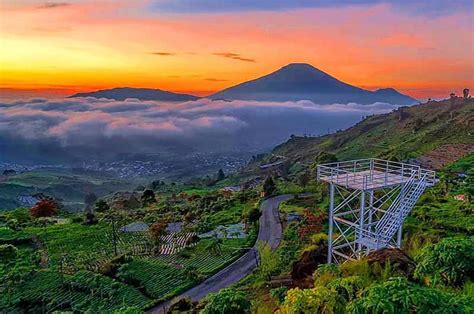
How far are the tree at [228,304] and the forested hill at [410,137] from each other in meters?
35.5

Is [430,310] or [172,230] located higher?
[430,310]

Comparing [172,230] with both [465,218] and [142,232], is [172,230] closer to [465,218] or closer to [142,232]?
[142,232]

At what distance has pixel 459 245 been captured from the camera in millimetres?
10727

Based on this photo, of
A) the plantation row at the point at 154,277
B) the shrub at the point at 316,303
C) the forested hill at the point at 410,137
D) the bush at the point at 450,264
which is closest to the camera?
the shrub at the point at 316,303

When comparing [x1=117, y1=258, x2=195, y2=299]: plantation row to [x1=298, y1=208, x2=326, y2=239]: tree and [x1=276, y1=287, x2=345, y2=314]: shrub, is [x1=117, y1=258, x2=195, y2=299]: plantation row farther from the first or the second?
[x1=276, y1=287, x2=345, y2=314]: shrub

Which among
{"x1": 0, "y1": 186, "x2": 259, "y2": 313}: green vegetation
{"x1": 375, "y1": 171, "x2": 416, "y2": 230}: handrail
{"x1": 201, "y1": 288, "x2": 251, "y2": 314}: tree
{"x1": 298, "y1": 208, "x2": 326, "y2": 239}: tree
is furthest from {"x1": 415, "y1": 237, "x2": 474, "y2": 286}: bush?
{"x1": 298, "y1": 208, "x2": 326, "y2": 239}: tree

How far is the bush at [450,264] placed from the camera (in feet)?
34.5

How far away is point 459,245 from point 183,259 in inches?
980

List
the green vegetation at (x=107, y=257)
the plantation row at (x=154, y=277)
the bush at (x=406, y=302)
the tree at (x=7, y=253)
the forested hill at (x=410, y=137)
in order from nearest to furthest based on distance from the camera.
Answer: the bush at (x=406, y=302), the green vegetation at (x=107, y=257), the plantation row at (x=154, y=277), the tree at (x=7, y=253), the forested hill at (x=410, y=137)

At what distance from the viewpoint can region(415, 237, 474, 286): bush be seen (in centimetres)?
1052

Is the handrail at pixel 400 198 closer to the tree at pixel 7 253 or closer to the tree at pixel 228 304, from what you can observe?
the tree at pixel 228 304

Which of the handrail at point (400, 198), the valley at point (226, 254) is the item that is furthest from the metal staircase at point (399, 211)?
the valley at point (226, 254)

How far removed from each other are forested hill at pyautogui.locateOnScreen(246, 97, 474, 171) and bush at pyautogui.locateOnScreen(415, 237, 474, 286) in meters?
35.6

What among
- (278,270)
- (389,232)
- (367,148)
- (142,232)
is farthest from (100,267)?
(367,148)
